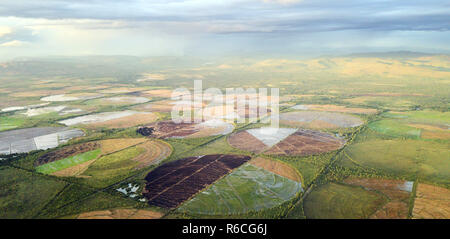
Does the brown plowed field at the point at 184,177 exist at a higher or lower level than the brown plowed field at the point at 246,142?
lower

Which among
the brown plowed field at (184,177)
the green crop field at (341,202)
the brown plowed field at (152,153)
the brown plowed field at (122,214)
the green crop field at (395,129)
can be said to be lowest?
the brown plowed field at (122,214)

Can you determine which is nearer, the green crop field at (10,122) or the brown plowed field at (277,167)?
the brown plowed field at (277,167)

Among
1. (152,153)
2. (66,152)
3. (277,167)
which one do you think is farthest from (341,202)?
(66,152)

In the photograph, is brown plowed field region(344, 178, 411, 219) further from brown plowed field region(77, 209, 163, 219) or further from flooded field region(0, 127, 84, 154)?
flooded field region(0, 127, 84, 154)

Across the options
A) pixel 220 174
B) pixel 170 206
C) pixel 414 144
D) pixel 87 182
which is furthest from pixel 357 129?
pixel 87 182

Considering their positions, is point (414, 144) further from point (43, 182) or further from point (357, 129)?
point (43, 182)

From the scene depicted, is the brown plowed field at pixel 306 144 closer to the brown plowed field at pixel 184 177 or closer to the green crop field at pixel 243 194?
the brown plowed field at pixel 184 177

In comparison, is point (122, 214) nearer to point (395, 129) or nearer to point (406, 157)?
point (406, 157)

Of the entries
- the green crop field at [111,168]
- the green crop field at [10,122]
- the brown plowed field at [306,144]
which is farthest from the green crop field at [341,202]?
the green crop field at [10,122]
